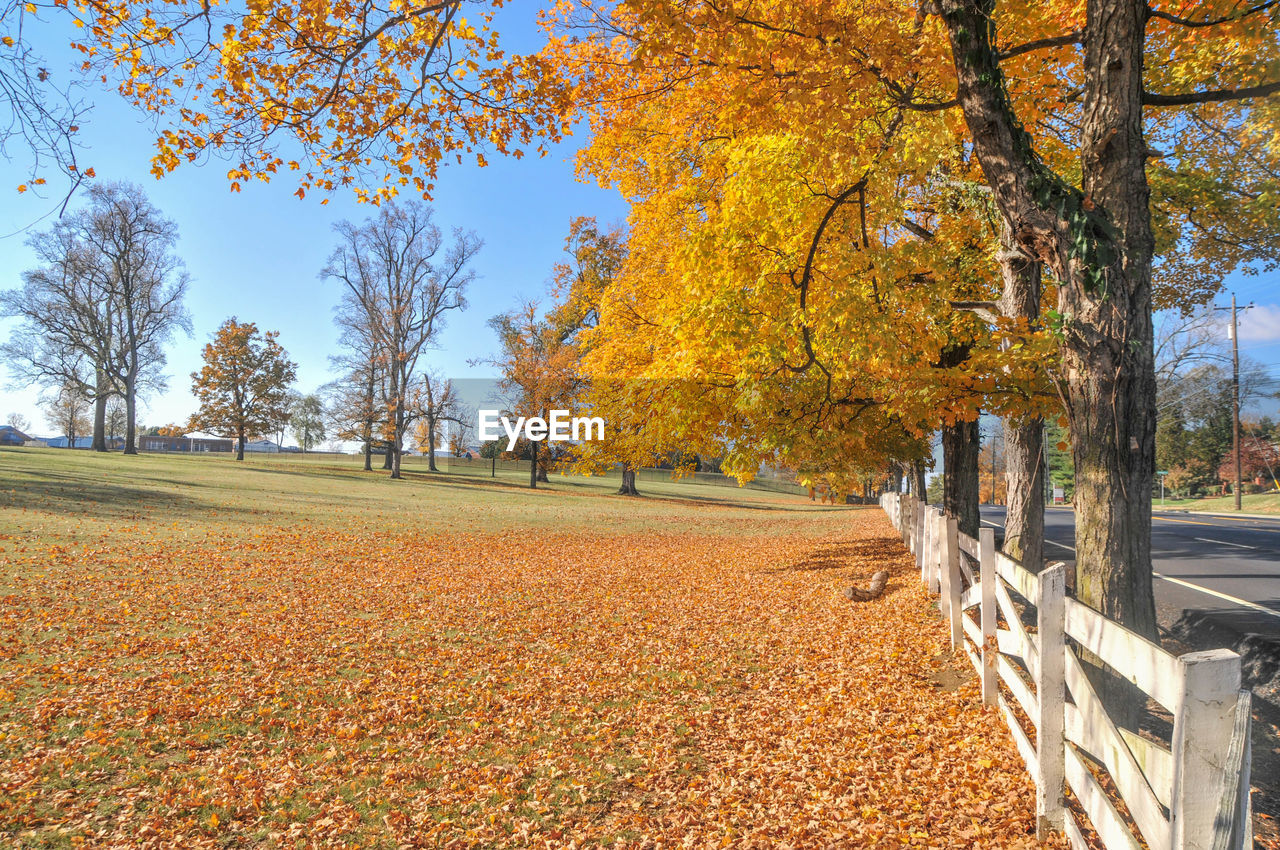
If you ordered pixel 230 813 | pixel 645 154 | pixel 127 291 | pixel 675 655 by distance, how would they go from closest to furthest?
pixel 230 813 < pixel 675 655 < pixel 645 154 < pixel 127 291

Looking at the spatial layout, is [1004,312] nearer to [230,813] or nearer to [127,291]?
[230,813]

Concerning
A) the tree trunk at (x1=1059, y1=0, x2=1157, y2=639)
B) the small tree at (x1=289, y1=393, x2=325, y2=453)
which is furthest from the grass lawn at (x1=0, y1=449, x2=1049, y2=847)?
the small tree at (x1=289, y1=393, x2=325, y2=453)

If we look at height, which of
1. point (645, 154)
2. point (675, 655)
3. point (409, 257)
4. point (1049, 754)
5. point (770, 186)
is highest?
point (409, 257)

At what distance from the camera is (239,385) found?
1815 inches

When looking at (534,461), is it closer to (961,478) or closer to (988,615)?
(961,478)

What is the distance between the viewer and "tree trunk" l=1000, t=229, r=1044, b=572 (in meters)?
9.51

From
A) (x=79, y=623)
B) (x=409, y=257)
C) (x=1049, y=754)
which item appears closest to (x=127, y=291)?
(x=409, y=257)

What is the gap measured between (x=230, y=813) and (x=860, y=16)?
367 inches

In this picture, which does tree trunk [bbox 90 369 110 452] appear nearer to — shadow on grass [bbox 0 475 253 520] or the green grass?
the green grass

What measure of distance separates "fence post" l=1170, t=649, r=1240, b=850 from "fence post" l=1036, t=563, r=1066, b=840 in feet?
5.33

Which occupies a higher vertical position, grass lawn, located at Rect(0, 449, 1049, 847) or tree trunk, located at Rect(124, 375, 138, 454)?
tree trunk, located at Rect(124, 375, 138, 454)

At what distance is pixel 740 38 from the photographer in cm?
647

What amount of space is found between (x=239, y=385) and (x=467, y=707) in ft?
157

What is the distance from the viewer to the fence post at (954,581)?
7481mm
